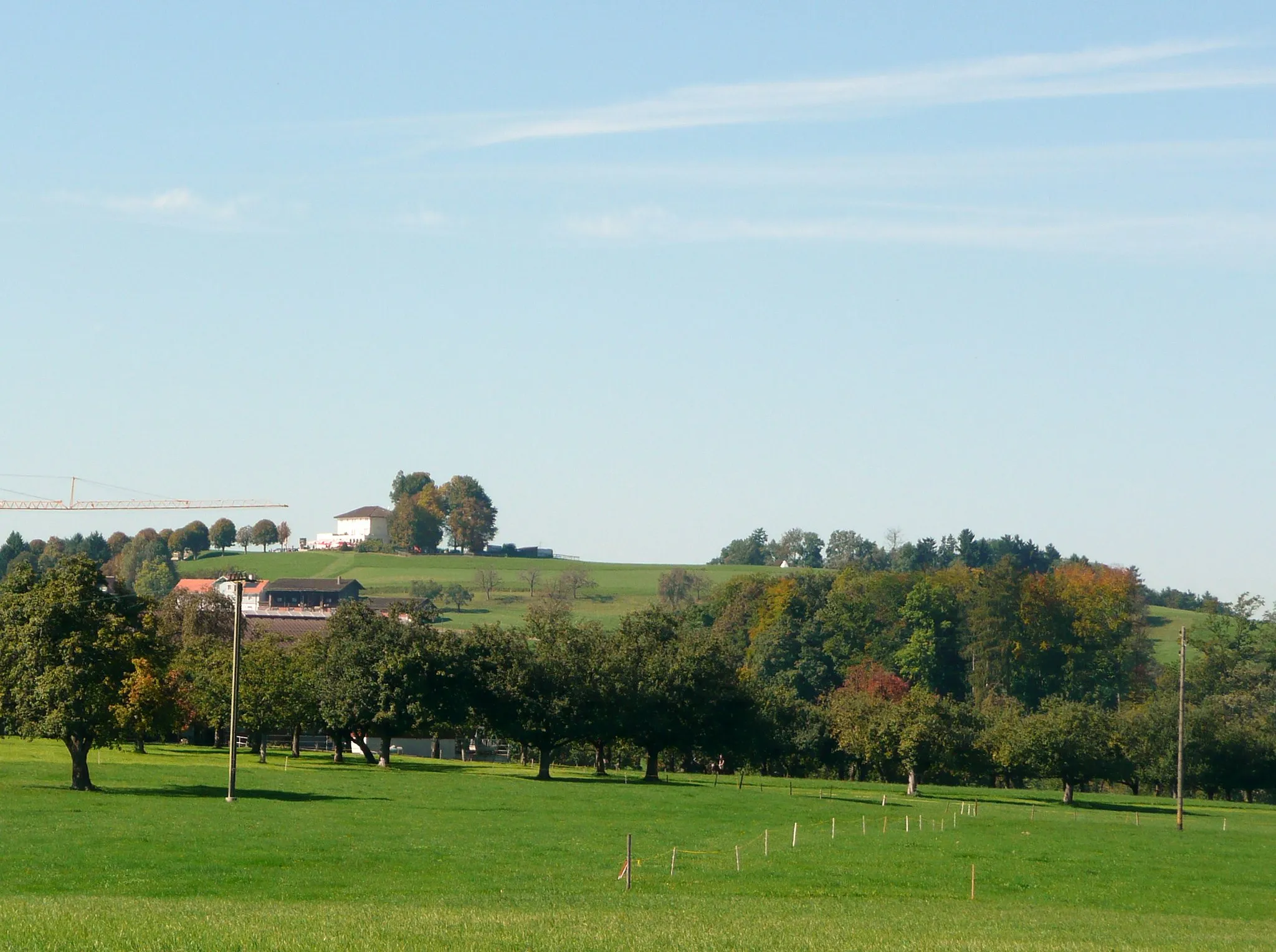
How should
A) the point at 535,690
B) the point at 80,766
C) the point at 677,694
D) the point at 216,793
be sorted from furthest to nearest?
the point at 677,694 < the point at 535,690 < the point at 216,793 < the point at 80,766

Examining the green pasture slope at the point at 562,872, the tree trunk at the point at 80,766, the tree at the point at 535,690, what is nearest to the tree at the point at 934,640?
the tree at the point at 535,690

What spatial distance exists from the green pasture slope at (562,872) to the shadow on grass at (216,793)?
0.34 metres

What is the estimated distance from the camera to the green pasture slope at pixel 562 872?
2533 cm

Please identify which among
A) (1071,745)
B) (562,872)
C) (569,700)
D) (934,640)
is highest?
(934,640)

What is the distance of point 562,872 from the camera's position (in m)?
42.2

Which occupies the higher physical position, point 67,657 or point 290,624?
point 67,657

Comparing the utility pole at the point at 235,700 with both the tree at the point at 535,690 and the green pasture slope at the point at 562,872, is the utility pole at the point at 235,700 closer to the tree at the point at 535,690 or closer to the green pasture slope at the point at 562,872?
the green pasture slope at the point at 562,872

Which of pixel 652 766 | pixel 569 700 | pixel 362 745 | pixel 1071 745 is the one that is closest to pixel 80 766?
pixel 362 745

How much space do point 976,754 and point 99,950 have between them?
9931 cm

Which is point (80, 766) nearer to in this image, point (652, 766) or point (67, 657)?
point (67, 657)

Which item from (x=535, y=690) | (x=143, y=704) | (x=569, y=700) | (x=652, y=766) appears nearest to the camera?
(x=143, y=704)

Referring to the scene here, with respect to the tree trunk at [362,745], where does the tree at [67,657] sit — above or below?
above

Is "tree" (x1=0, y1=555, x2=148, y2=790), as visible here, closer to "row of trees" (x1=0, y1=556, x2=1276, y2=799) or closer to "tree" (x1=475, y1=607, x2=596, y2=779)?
"row of trees" (x1=0, y1=556, x2=1276, y2=799)

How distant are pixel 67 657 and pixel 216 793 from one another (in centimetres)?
963
